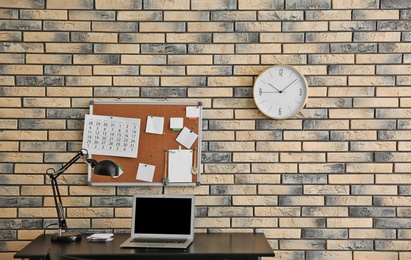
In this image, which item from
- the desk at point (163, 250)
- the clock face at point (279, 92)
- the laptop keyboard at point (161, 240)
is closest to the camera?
the desk at point (163, 250)

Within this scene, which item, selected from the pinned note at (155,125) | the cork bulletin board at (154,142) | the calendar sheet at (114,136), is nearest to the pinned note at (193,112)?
the cork bulletin board at (154,142)

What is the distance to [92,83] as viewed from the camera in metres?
3.33

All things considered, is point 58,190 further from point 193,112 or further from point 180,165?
point 193,112

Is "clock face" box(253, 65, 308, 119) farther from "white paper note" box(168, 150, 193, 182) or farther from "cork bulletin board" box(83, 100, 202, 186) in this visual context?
"white paper note" box(168, 150, 193, 182)

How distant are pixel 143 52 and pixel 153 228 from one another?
1.05 m

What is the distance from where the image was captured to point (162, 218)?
3.10 meters

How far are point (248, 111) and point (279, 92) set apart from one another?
22cm

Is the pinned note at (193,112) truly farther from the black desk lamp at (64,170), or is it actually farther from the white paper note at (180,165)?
the black desk lamp at (64,170)

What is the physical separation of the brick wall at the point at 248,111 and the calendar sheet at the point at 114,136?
0.34 feet

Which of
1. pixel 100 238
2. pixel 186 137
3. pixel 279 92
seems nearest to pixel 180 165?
pixel 186 137

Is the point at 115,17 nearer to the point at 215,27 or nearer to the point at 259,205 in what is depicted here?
the point at 215,27

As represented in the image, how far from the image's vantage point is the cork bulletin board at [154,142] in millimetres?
3322

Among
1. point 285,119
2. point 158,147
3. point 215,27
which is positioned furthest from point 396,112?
point 158,147

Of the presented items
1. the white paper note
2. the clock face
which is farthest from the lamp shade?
the clock face
